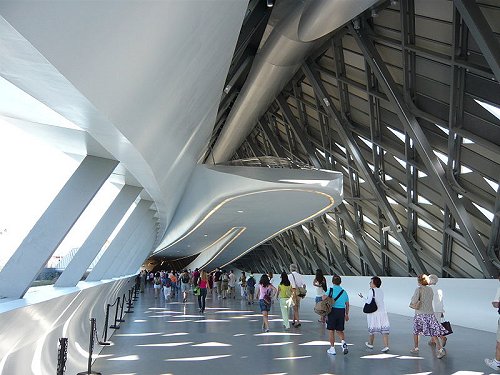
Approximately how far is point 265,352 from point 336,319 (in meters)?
1.81

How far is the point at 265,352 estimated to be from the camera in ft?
36.1

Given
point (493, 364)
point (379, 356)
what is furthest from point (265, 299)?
point (493, 364)

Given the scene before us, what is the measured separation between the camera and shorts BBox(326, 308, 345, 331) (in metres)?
11.0

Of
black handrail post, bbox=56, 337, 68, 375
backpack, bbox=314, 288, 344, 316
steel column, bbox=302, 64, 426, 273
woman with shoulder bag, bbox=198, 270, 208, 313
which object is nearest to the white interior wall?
black handrail post, bbox=56, 337, 68, 375

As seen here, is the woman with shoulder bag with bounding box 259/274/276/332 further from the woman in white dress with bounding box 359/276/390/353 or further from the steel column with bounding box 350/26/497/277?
the steel column with bounding box 350/26/497/277

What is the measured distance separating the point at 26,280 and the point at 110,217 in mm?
5423

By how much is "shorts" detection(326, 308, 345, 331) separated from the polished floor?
23.7 inches

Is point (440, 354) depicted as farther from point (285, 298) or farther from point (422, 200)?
point (422, 200)

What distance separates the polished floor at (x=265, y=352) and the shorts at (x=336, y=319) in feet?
1.97

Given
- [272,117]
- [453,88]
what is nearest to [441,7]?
[453,88]

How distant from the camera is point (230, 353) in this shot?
1092 centimetres

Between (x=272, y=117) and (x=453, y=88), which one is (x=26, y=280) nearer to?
(x=453, y=88)

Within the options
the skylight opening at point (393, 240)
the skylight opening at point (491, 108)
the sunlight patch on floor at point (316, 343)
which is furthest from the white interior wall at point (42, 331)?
the skylight opening at point (393, 240)

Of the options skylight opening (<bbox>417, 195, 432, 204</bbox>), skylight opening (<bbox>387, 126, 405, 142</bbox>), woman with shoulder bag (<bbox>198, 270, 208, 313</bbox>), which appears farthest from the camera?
skylight opening (<bbox>417, 195, 432, 204</bbox>)
